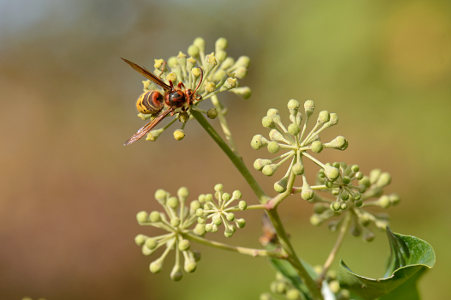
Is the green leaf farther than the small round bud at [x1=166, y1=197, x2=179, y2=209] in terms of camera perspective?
No

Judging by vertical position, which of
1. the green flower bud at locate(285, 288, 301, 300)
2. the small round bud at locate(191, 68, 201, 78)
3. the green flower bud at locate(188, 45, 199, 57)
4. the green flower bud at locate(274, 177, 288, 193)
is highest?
the green flower bud at locate(188, 45, 199, 57)

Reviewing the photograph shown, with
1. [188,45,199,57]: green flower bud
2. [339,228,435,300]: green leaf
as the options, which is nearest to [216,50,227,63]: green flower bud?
[188,45,199,57]: green flower bud

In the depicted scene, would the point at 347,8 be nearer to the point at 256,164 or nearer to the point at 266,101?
the point at 266,101

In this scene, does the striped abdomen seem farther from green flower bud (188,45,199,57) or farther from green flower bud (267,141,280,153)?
green flower bud (267,141,280,153)

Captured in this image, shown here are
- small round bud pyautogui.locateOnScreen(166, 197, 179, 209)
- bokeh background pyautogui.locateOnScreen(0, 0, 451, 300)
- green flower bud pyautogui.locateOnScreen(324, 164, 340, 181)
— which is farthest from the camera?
bokeh background pyautogui.locateOnScreen(0, 0, 451, 300)

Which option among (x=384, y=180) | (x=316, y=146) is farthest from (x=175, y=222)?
(x=384, y=180)

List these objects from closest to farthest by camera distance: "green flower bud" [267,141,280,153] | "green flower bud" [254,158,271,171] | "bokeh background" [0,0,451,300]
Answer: "green flower bud" [267,141,280,153]
"green flower bud" [254,158,271,171]
"bokeh background" [0,0,451,300]

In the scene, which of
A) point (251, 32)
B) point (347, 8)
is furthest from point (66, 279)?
point (251, 32)

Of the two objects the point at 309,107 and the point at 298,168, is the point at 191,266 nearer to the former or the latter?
the point at 298,168
